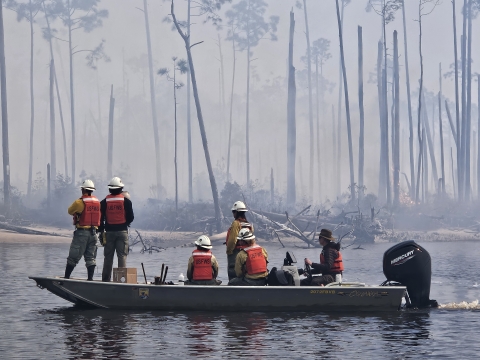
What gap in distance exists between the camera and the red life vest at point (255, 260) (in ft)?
60.7

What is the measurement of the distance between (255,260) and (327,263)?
141 cm

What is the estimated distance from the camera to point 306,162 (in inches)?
5217

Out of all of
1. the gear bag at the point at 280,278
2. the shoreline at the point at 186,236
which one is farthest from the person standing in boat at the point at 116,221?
the shoreline at the point at 186,236

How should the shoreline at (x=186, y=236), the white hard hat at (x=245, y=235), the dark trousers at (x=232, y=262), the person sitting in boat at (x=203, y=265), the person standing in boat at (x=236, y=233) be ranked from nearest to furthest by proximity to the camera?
the white hard hat at (x=245, y=235)
the person sitting in boat at (x=203, y=265)
the person standing in boat at (x=236, y=233)
the dark trousers at (x=232, y=262)
the shoreline at (x=186, y=236)

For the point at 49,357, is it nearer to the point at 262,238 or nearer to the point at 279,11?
the point at 262,238

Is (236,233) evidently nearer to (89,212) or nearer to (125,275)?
(125,275)

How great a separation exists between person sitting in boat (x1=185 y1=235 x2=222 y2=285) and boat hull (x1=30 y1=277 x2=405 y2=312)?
7.3 inches

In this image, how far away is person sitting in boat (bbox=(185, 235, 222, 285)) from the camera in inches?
731

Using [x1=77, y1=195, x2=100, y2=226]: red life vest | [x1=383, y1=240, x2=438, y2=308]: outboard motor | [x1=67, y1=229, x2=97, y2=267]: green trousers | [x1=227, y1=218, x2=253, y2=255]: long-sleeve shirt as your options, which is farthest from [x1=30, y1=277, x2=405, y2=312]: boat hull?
[x1=77, y1=195, x2=100, y2=226]: red life vest

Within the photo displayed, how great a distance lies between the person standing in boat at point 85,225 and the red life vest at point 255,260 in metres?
3.12

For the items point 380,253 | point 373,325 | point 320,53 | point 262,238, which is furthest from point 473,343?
point 320,53

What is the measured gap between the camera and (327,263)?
19062 mm

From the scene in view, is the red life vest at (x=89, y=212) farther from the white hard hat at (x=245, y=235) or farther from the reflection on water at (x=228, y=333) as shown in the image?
the white hard hat at (x=245, y=235)

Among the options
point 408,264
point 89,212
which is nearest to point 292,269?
point 408,264
